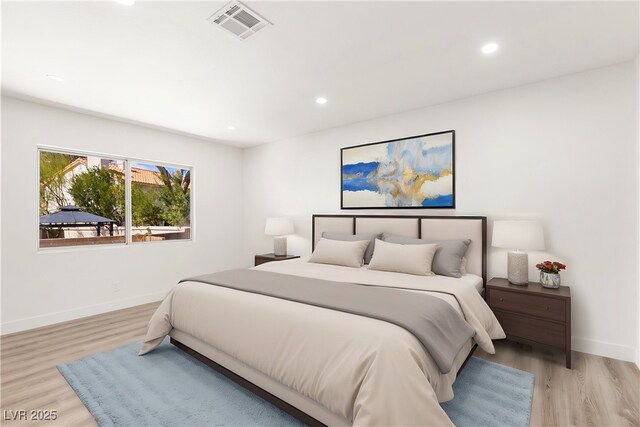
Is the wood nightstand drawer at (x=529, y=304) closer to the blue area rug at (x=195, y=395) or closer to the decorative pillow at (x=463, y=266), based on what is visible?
the decorative pillow at (x=463, y=266)

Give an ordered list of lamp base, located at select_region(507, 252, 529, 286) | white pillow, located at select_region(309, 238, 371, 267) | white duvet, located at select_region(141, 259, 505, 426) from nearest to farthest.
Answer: white duvet, located at select_region(141, 259, 505, 426) < lamp base, located at select_region(507, 252, 529, 286) < white pillow, located at select_region(309, 238, 371, 267)

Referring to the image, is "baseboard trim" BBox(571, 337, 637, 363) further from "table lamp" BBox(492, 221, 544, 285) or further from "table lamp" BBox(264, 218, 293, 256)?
"table lamp" BBox(264, 218, 293, 256)

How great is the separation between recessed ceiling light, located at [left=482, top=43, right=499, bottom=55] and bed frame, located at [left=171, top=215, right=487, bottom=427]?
1.54m

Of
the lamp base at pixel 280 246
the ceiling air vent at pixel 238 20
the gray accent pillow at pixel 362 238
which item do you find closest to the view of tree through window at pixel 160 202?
the lamp base at pixel 280 246

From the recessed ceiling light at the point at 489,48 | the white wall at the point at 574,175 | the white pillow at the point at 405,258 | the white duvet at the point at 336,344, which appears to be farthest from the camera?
the white pillow at the point at 405,258

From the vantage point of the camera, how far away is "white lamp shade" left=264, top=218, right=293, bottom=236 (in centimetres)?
464

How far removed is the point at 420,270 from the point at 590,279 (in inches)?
57.7

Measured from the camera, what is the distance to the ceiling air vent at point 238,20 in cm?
191

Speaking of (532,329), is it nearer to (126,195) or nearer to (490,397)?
(490,397)

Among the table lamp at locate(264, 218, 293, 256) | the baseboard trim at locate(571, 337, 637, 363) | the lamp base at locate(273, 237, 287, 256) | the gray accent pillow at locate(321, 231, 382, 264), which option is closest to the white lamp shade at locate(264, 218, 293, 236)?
the table lamp at locate(264, 218, 293, 256)

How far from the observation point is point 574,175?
9.04ft

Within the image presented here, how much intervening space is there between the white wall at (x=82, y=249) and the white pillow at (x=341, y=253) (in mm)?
2428

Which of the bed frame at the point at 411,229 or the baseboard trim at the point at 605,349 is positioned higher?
the bed frame at the point at 411,229

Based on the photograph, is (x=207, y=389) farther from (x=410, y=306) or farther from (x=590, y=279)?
(x=590, y=279)
